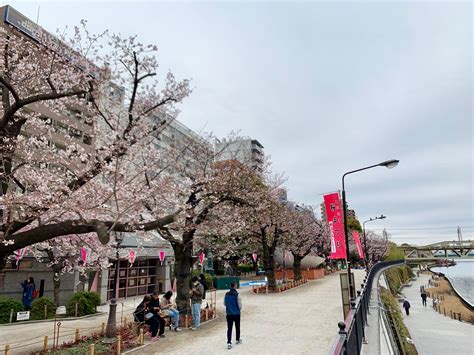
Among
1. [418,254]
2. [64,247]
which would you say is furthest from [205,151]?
[418,254]

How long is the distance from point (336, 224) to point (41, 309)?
1497 cm

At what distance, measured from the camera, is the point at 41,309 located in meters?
15.6

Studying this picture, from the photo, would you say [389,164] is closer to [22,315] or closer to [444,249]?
[22,315]

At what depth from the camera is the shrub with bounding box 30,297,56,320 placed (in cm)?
1545

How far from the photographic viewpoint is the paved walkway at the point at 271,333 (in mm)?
9766

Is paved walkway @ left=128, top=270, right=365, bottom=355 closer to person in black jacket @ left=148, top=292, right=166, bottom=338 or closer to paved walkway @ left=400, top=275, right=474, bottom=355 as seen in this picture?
person in black jacket @ left=148, top=292, right=166, bottom=338

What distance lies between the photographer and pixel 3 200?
672 cm

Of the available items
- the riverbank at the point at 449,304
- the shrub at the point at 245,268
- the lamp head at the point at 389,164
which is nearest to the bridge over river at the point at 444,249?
the riverbank at the point at 449,304

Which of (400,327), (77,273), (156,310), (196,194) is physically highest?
(196,194)

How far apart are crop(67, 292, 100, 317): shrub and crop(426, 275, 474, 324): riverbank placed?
38.6 meters

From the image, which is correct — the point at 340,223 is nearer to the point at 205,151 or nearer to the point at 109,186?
the point at 205,151

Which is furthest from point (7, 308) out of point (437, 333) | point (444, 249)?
point (444, 249)

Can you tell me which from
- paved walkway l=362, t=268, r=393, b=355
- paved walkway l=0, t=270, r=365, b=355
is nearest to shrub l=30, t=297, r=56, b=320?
paved walkway l=0, t=270, r=365, b=355

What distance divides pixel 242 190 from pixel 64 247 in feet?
32.2
